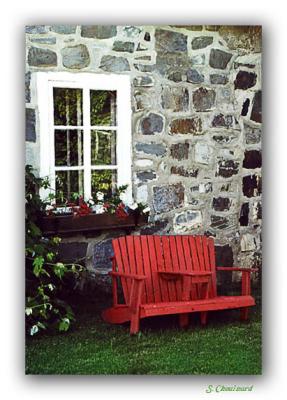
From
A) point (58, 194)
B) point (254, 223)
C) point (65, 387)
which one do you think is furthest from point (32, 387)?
point (254, 223)

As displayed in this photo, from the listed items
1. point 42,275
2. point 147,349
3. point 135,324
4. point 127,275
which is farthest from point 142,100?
point 147,349

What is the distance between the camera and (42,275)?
592 cm

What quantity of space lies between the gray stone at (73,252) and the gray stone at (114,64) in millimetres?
892

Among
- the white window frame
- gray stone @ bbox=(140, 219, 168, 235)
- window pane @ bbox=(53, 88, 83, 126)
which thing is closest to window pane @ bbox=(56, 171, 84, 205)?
the white window frame

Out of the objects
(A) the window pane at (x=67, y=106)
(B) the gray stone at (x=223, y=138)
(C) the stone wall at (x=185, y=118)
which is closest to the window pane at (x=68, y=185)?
(C) the stone wall at (x=185, y=118)

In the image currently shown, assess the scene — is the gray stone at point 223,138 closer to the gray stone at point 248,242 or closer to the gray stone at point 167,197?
the gray stone at point 167,197

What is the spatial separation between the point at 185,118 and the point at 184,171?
27 cm

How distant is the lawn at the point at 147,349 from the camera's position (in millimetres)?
5832

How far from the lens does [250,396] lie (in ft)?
19.2

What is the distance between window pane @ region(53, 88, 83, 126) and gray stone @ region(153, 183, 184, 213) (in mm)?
555

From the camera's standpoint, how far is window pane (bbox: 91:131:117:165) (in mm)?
5934

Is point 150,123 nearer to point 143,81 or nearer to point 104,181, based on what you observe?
point 143,81

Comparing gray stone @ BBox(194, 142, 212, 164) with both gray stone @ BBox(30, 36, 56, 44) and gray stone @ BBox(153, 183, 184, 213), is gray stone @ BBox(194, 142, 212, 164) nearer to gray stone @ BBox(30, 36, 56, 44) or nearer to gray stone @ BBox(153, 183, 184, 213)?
gray stone @ BBox(153, 183, 184, 213)
